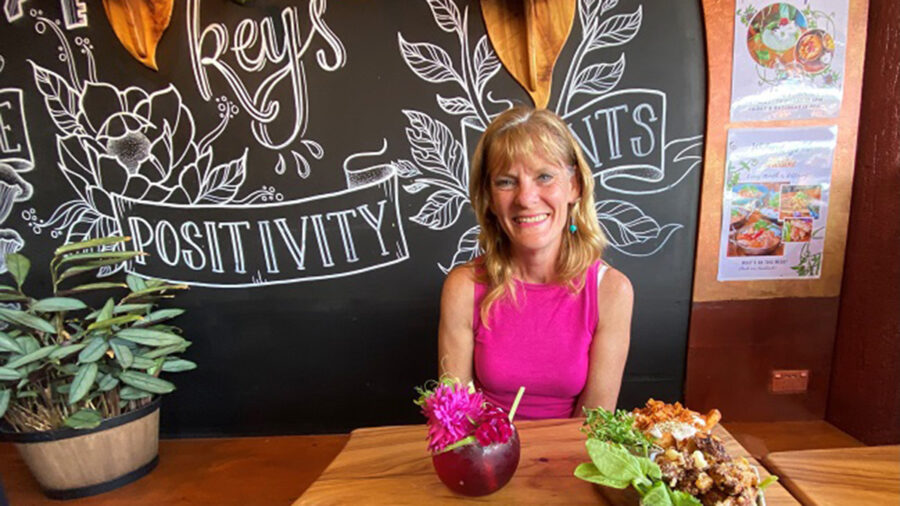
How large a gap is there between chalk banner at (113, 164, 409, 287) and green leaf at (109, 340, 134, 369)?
1.51 feet

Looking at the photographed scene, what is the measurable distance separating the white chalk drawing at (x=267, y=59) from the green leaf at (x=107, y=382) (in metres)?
1.18

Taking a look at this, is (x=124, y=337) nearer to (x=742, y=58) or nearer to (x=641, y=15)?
(x=641, y=15)

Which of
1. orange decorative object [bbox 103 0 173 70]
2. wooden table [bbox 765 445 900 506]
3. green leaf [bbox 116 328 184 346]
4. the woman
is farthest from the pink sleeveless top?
orange decorative object [bbox 103 0 173 70]

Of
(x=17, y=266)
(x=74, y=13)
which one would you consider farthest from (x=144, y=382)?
(x=74, y=13)

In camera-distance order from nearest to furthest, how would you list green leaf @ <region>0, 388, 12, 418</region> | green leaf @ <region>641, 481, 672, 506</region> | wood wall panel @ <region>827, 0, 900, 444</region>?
green leaf @ <region>641, 481, 672, 506</region>
green leaf @ <region>0, 388, 12, 418</region>
wood wall panel @ <region>827, 0, 900, 444</region>

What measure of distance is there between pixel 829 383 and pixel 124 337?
3.23 metres

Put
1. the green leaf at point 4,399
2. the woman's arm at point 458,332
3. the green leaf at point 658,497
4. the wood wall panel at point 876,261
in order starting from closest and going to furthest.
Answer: the green leaf at point 658,497, the woman's arm at point 458,332, the green leaf at point 4,399, the wood wall panel at point 876,261

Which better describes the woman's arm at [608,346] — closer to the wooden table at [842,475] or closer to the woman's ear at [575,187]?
the woman's ear at [575,187]

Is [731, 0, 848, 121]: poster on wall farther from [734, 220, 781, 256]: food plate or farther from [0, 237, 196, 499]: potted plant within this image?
[0, 237, 196, 499]: potted plant

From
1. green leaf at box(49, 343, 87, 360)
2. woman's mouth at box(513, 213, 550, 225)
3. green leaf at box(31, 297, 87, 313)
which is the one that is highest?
woman's mouth at box(513, 213, 550, 225)

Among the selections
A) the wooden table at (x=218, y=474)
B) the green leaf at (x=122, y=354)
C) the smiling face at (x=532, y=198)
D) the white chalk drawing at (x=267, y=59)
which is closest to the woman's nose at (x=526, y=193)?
the smiling face at (x=532, y=198)

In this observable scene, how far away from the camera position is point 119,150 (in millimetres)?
2080

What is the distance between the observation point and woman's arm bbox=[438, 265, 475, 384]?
143cm

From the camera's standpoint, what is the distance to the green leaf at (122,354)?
1757mm
